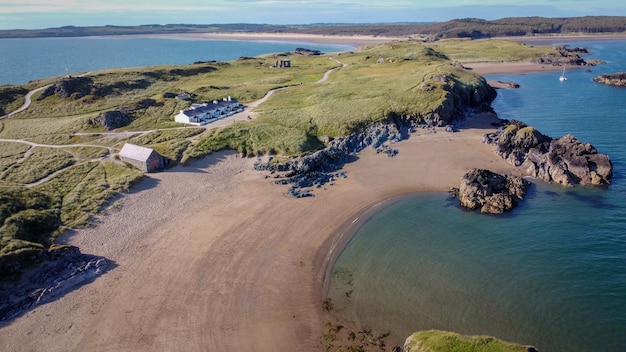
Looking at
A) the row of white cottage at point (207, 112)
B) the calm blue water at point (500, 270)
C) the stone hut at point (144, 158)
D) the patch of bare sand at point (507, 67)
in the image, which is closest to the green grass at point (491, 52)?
the patch of bare sand at point (507, 67)

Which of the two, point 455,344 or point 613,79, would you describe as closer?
point 455,344

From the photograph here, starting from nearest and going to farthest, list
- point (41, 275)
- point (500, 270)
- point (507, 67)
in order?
point (41, 275) < point (500, 270) < point (507, 67)

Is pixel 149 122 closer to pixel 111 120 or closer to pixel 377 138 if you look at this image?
pixel 111 120

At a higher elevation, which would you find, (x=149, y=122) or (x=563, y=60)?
(x=563, y=60)

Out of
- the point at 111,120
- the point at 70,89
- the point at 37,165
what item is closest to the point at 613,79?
the point at 111,120

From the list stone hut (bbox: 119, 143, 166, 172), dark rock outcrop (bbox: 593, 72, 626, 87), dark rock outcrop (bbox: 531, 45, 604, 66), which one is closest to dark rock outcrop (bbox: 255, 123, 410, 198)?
stone hut (bbox: 119, 143, 166, 172)

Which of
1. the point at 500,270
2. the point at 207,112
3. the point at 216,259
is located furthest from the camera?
the point at 207,112
